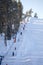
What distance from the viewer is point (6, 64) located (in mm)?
12922

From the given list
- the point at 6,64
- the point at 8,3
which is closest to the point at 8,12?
the point at 8,3

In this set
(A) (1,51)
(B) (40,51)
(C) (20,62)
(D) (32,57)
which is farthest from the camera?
(B) (40,51)

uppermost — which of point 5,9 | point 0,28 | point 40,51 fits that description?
point 5,9

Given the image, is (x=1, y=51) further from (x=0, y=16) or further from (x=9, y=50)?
(x=0, y=16)

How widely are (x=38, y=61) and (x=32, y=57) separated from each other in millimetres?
1075

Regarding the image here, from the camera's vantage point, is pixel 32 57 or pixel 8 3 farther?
pixel 8 3

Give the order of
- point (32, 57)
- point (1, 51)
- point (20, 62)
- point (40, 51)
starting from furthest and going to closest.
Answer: point (40, 51) < point (1, 51) < point (32, 57) < point (20, 62)

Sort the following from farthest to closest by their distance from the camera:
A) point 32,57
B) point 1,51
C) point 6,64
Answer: point 1,51, point 32,57, point 6,64

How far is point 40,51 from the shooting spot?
59.7 feet

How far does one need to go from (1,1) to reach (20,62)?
4618 mm

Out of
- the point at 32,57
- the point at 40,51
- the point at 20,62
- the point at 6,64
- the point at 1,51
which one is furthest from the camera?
the point at 40,51

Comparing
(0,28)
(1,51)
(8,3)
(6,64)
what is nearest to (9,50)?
(1,51)

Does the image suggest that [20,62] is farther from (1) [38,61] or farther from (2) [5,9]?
(2) [5,9]

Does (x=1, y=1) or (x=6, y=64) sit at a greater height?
(x=1, y=1)
